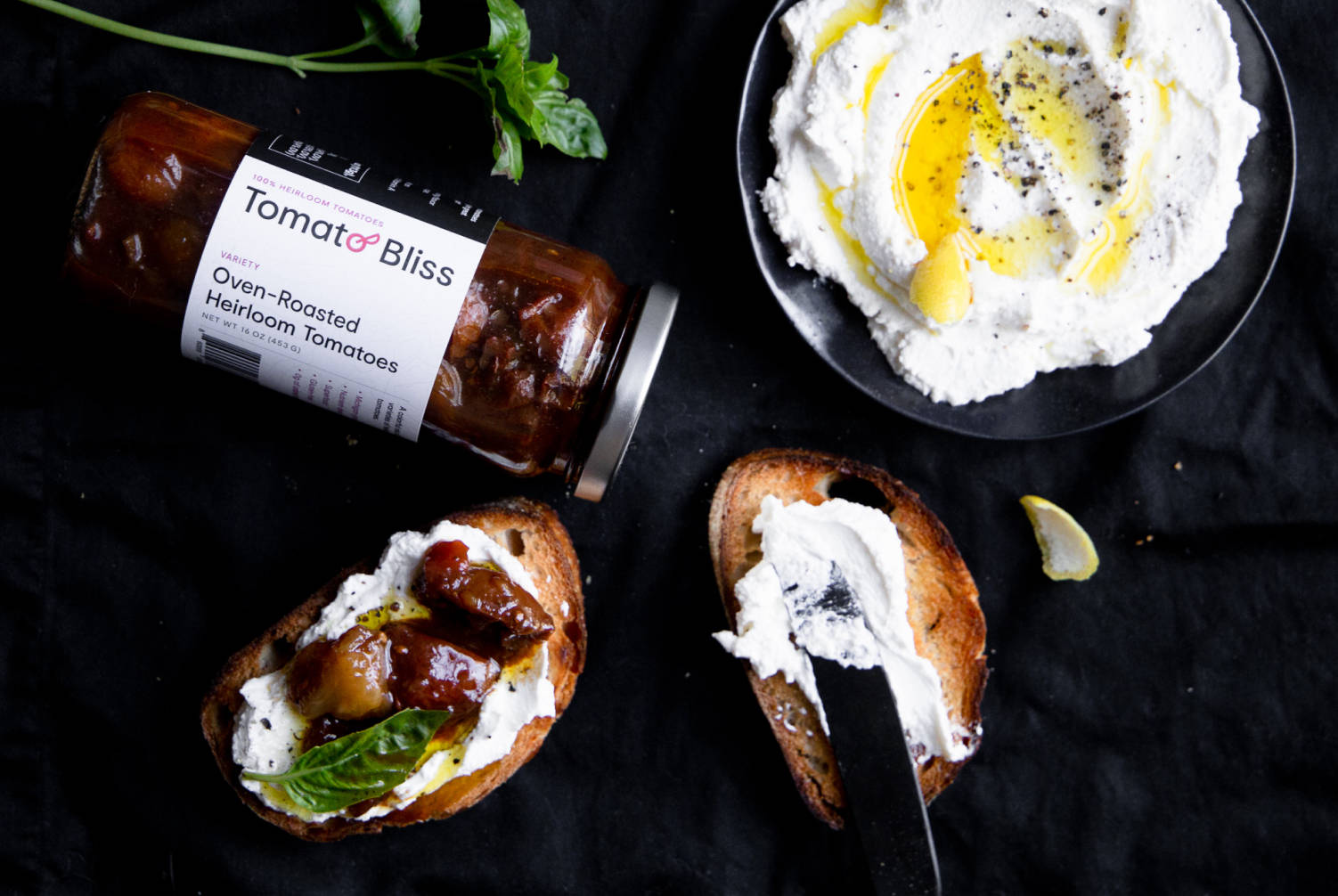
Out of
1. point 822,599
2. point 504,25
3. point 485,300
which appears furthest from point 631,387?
point 504,25

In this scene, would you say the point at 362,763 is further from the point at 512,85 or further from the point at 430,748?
the point at 512,85

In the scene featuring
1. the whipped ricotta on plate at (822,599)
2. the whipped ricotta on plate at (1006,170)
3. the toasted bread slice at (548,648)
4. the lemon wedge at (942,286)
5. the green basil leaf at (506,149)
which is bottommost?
the toasted bread slice at (548,648)

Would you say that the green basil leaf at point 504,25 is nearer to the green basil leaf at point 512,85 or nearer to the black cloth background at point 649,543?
the green basil leaf at point 512,85

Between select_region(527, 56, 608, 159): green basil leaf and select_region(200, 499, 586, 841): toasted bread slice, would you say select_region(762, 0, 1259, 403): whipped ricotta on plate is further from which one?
select_region(200, 499, 586, 841): toasted bread slice

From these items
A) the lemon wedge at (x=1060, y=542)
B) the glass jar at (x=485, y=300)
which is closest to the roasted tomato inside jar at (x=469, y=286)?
the glass jar at (x=485, y=300)

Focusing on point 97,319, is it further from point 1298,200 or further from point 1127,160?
point 1298,200

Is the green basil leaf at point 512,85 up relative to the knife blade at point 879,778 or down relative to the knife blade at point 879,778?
up

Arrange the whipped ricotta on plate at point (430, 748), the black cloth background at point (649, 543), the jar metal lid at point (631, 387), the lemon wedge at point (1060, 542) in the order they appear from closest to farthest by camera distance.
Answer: the jar metal lid at point (631, 387), the whipped ricotta on plate at point (430, 748), the black cloth background at point (649, 543), the lemon wedge at point (1060, 542)
